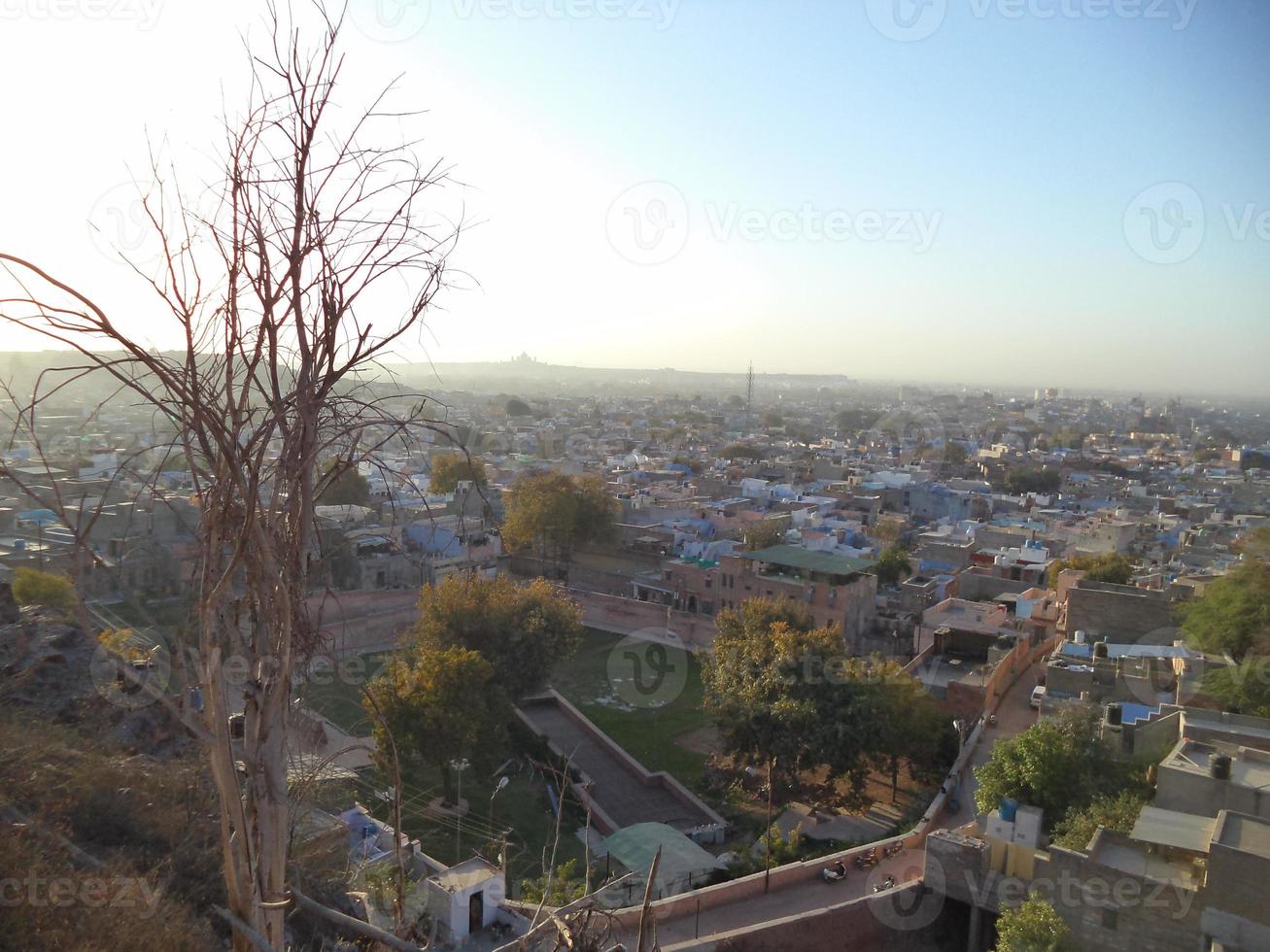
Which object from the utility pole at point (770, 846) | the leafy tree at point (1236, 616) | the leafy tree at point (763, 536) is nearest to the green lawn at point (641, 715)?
the utility pole at point (770, 846)

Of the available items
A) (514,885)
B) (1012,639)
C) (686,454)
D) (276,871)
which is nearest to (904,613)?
(1012,639)

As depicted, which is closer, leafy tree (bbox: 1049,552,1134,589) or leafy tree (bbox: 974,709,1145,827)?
leafy tree (bbox: 974,709,1145,827)

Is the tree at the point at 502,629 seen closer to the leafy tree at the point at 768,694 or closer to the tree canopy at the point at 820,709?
the leafy tree at the point at 768,694

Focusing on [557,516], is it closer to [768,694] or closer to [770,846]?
[768,694]

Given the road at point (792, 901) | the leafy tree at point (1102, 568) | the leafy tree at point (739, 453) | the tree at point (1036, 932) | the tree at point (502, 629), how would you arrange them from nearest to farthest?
the tree at point (1036, 932) → the road at point (792, 901) → the tree at point (502, 629) → the leafy tree at point (1102, 568) → the leafy tree at point (739, 453)

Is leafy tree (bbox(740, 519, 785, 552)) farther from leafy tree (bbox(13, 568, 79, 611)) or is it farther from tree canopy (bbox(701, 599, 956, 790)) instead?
leafy tree (bbox(13, 568, 79, 611))

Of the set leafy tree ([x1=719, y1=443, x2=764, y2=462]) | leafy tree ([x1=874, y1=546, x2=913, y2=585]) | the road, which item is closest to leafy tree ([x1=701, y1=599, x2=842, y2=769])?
the road
